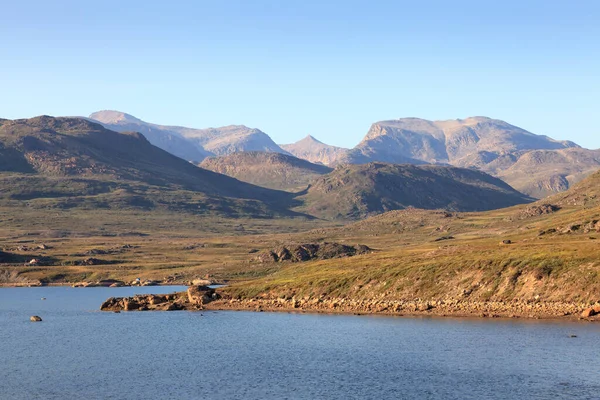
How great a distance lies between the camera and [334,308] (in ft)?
423

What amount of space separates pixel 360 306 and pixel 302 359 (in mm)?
40180

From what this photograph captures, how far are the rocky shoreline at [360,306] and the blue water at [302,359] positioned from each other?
5280mm

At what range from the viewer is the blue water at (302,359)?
71938 mm

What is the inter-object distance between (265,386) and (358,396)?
9.66 metres

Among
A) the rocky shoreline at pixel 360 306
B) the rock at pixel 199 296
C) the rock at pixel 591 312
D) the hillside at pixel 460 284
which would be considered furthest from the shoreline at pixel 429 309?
the rock at pixel 199 296

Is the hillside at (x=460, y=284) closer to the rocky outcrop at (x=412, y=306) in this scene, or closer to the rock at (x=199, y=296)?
the rocky outcrop at (x=412, y=306)

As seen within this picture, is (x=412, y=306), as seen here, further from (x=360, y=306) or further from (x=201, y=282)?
(x=201, y=282)

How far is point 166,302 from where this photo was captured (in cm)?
14375

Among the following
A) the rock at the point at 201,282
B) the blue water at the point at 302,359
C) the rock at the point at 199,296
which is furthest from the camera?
the rock at the point at 201,282

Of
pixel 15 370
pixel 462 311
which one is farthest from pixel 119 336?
pixel 462 311

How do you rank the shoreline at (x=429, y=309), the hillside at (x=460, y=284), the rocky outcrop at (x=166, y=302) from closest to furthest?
the shoreline at (x=429, y=309) → the hillside at (x=460, y=284) → the rocky outcrop at (x=166, y=302)

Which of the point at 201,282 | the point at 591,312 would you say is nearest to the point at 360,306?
the point at 591,312

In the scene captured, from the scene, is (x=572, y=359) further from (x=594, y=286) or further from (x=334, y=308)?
(x=334, y=308)

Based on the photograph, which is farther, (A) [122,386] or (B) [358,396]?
(A) [122,386]
